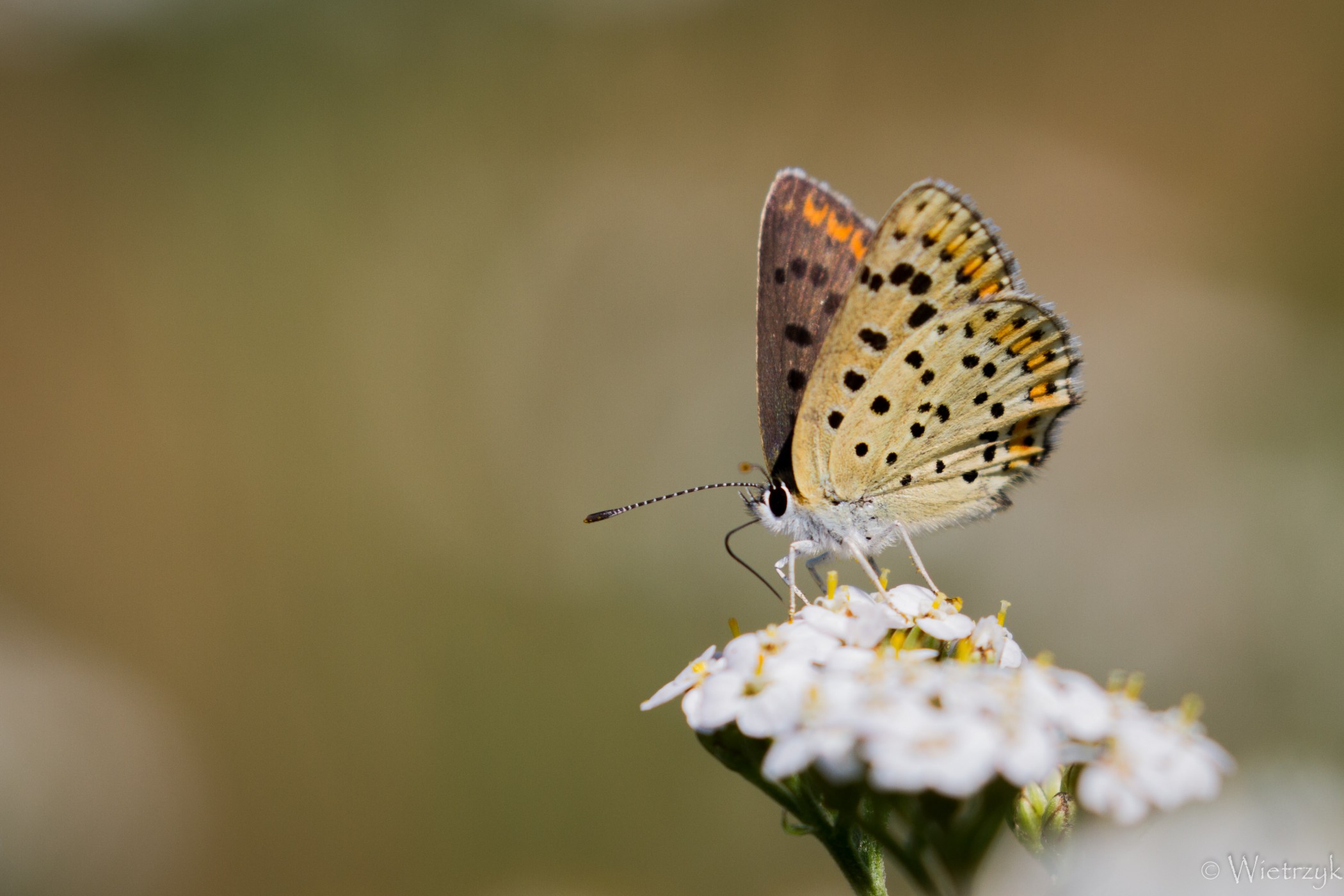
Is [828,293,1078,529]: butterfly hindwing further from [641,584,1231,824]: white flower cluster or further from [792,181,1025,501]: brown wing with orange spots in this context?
[641,584,1231,824]: white flower cluster

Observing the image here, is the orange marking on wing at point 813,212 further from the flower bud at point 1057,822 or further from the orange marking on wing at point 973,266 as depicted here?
the flower bud at point 1057,822

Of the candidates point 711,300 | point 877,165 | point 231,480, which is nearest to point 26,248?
point 231,480

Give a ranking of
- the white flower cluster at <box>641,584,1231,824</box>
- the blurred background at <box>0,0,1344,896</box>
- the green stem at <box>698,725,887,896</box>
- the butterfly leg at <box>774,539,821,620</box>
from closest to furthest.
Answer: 1. the white flower cluster at <box>641,584,1231,824</box>
2. the green stem at <box>698,725,887,896</box>
3. the butterfly leg at <box>774,539,821,620</box>
4. the blurred background at <box>0,0,1344,896</box>

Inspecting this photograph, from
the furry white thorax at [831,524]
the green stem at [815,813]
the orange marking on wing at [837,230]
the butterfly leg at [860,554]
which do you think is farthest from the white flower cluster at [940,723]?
the orange marking on wing at [837,230]

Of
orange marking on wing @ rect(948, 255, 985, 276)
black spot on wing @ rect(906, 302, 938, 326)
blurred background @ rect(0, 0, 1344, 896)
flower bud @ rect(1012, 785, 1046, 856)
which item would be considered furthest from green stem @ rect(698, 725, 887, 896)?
blurred background @ rect(0, 0, 1344, 896)

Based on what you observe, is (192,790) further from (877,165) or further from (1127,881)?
(877,165)

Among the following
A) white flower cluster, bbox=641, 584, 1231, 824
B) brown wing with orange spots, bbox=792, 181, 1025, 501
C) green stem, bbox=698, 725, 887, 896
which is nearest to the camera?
white flower cluster, bbox=641, 584, 1231, 824
